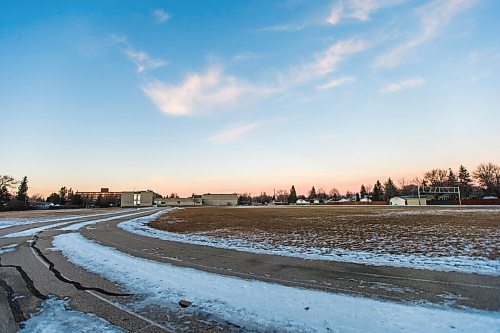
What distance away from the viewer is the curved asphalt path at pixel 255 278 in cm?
540

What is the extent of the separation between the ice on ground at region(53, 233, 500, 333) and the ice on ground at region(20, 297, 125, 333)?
1.27 m

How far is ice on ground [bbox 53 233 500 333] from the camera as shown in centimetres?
478

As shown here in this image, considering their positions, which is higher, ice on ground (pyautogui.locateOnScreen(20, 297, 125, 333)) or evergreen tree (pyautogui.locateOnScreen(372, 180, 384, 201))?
evergreen tree (pyautogui.locateOnScreen(372, 180, 384, 201))

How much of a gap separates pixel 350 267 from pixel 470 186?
130m

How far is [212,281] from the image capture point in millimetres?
7773

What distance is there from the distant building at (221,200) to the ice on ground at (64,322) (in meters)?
144

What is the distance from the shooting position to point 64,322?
507 cm

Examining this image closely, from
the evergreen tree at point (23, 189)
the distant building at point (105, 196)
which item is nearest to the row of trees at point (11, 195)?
the evergreen tree at point (23, 189)

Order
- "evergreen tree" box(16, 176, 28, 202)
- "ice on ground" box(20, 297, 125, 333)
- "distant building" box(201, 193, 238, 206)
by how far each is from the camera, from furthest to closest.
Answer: "distant building" box(201, 193, 238, 206), "evergreen tree" box(16, 176, 28, 202), "ice on ground" box(20, 297, 125, 333)

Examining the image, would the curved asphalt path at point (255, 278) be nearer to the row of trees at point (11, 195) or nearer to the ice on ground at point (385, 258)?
the ice on ground at point (385, 258)

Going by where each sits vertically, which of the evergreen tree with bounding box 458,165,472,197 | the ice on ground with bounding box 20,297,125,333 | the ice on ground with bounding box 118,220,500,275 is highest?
the evergreen tree with bounding box 458,165,472,197

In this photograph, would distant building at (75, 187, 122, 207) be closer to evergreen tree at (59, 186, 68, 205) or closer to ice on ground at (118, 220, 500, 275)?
evergreen tree at (59, 186, 68, 205)

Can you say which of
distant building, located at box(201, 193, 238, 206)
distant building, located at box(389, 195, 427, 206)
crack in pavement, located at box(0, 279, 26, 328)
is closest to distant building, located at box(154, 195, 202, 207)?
distant building, located at box(201, 193, 238, 206)

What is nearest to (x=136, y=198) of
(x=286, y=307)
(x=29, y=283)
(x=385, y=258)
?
(x=29, y=283)
